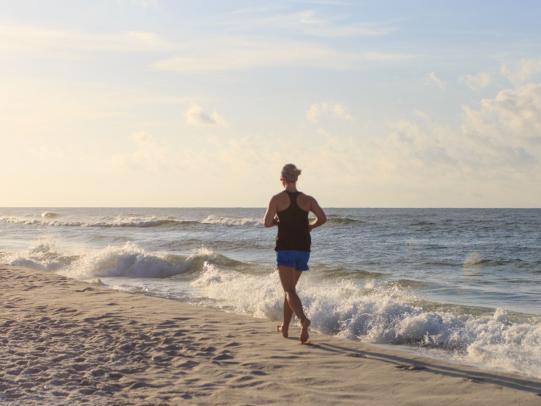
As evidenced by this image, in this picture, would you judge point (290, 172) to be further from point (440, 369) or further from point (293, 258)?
point (440, 369)

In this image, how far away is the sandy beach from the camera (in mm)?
4984

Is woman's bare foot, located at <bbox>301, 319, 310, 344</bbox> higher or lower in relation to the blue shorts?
lower

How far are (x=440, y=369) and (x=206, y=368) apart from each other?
7.04ft

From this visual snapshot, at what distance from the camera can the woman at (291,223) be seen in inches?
261

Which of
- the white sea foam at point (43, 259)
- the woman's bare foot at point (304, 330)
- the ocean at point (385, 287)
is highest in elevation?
the woman's bare foot at point (304, 330)

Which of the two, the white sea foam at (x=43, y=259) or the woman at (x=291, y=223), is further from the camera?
the white sea foam at (x=43, y=259)

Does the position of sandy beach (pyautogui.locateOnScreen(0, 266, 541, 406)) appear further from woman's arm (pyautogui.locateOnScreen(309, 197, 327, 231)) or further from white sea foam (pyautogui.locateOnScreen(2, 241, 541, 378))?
woman's arm (pyautogui.locateOnScreen(309, 197, 327, 231))

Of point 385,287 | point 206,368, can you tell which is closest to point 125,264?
point 385,287

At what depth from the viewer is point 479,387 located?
17.2 feet

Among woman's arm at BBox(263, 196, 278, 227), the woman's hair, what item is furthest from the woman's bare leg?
the woman's hair

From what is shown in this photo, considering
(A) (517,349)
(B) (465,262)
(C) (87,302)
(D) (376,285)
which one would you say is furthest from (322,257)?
(A) (517,349)

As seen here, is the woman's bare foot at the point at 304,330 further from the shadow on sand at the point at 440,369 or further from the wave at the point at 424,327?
the wave at the point at 424,327

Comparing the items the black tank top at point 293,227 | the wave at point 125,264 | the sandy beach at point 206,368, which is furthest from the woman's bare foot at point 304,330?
the wave at point 125,264

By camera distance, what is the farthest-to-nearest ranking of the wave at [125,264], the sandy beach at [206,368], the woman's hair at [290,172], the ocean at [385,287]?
the wave at [125,264] < the ocean at [385,287] < the woman's hair at [290,172] < the sandy beach at [206,368]
